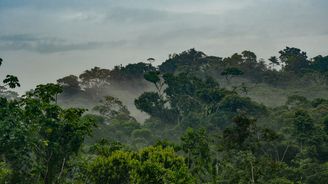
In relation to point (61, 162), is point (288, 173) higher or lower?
lower

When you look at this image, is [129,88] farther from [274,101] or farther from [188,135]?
[188,135]

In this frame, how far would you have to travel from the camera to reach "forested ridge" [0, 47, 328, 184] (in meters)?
29.5

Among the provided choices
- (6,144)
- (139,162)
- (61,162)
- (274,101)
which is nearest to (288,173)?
(139,162)

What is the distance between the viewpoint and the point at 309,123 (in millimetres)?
58750

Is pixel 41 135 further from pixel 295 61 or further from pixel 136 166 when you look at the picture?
pixel 295 61

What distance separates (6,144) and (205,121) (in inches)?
2558

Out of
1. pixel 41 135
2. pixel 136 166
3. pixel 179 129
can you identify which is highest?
pixel 41 135

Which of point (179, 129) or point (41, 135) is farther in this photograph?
point (179, 129)

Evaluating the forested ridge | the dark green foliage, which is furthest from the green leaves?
the dark green foliage

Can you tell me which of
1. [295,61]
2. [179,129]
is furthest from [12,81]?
[295,61]

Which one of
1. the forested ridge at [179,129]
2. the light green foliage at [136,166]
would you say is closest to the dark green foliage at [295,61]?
the forested ridge at [179,129]

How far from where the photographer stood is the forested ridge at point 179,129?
29.5m

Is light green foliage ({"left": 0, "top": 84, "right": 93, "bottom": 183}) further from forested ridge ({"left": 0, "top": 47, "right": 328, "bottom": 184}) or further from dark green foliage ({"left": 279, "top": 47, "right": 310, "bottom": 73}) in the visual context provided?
dark green foliage ({"left": 279, "top": 47, "right": 310, "bottom": 73})

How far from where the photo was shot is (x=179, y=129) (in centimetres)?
9375
